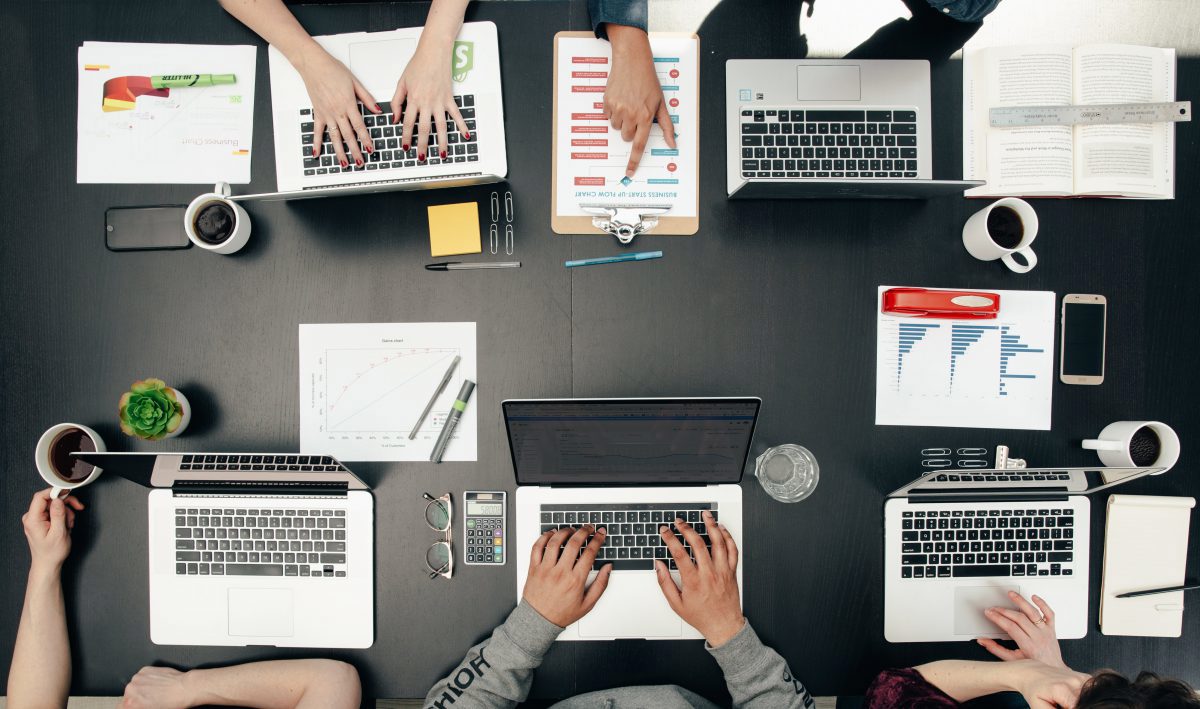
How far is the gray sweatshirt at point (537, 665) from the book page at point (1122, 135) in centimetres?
Result: 120

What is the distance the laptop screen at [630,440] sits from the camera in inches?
44.5

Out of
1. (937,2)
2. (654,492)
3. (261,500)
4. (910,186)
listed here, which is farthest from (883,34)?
A: (261,500)

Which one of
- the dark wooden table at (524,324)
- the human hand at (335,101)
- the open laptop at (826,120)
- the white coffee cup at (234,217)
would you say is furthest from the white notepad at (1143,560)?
the white coffee cup at (234,217)

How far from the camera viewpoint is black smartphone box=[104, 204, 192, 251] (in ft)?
4.51

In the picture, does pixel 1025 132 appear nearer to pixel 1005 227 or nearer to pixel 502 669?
pixel 1005 227

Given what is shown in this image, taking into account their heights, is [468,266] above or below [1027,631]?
above

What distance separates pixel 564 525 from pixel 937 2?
1.34m

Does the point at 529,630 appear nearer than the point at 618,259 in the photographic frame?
Yes

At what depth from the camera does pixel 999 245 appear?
1.29 metres

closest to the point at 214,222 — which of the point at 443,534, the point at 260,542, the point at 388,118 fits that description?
the point at 388,118

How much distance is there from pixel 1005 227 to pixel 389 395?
1.36 m

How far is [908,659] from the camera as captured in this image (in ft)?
4.38

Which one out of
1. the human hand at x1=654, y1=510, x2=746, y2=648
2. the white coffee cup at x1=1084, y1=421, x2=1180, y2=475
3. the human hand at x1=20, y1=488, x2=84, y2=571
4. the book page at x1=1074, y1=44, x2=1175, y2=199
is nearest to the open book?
the book page at x1=1074, y1=44, x2=1175, y2=199

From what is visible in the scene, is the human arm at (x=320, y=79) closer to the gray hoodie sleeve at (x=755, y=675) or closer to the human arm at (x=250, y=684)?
the human arm at (x=250, y=684)
